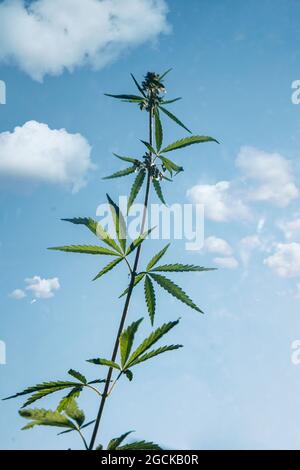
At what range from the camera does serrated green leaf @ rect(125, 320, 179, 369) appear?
1.89 metres

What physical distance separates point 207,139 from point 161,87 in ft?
1.72

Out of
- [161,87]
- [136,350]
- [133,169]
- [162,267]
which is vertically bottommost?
[136,350]

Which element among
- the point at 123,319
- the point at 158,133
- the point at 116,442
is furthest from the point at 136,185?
the point at 116,442

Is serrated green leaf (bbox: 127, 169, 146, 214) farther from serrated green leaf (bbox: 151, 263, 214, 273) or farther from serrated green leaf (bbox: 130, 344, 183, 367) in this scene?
serrated green leaf (bbox: 130, 344, 183, 367)

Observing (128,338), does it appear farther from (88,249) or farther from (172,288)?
(88,249)

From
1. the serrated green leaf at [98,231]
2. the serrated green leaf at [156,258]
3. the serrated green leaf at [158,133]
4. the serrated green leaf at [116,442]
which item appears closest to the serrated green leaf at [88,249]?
the serrated green leaf at [98,231]

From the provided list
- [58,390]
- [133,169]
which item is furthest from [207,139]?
[58,390]

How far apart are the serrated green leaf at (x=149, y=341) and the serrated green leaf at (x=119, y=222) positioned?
51 centimetres

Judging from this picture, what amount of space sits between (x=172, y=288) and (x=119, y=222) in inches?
18.3

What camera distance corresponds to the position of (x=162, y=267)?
2236mm

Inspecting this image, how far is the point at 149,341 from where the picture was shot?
1.96m

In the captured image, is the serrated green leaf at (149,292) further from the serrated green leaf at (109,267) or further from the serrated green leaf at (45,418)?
the serrated green leaf at (45,418)
